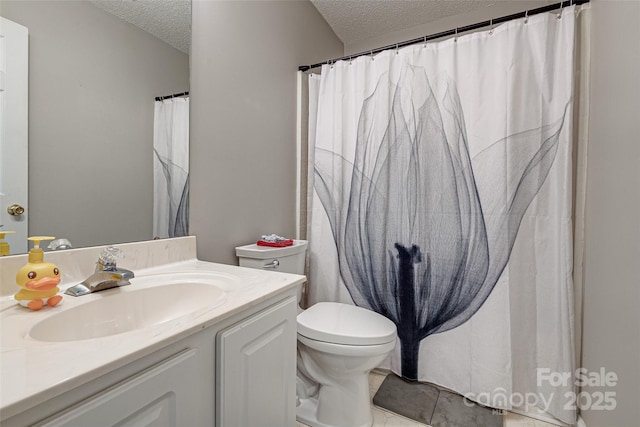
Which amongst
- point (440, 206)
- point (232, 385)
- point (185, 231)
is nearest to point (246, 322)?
point (232, 385)

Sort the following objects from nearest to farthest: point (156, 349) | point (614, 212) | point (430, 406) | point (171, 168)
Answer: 1. point (156, 349)
2. point (614, 212)
3. point (171, 168)
4. point (430, 406)

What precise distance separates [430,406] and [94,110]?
6.19 feet

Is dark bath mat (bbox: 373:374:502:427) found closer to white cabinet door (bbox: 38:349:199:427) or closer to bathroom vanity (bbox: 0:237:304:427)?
bathroom vanity (bbox: 0:237:304:427)

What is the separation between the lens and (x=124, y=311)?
0.84 metres

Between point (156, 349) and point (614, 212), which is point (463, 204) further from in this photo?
point (156, 349)

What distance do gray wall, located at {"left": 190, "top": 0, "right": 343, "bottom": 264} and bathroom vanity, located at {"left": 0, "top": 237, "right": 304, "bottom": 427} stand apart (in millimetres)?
286

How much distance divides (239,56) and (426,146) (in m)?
1.05

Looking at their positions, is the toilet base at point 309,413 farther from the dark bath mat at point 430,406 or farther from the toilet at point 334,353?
the dark bath mat at point 430,406

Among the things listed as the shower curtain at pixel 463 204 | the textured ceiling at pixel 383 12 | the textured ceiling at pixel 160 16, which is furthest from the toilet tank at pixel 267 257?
the textured ceiling at pixel 383 12

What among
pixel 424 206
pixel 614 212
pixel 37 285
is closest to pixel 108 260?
pixel 37 285

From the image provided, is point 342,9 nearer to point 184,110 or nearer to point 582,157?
point 184,110

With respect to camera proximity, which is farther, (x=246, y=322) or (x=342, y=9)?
(x=342, y=9)

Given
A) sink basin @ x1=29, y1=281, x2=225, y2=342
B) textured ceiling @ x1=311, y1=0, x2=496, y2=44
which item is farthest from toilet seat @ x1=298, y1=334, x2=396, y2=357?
textured ceiling @ x1=311, y1=0, x2=496, y2=44

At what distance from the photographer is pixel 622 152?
104 cm
